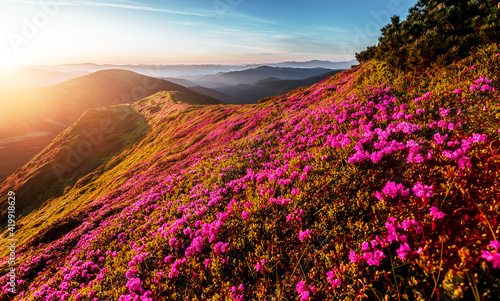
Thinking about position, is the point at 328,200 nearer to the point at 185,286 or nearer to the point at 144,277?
the point at 185,286

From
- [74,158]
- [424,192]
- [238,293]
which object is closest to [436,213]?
[424,192]

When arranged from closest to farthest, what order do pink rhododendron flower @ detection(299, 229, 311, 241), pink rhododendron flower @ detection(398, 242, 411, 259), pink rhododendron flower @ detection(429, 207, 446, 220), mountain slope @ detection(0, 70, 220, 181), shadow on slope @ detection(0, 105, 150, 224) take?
pink rhododendron flower @ detection(398, 242, 411, 259) → pink rhododendron flower @ detection(429, 207, 446, 220) → pink rhododendron flower @ detection(299, 229, 311, 241) → shadow on slope @ detection(0, 105, 150, 224) → mountain slope @ detection(0, 70, 220, 181)

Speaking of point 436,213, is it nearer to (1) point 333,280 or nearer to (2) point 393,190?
(2) point 393,190

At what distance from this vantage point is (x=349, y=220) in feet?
15.6

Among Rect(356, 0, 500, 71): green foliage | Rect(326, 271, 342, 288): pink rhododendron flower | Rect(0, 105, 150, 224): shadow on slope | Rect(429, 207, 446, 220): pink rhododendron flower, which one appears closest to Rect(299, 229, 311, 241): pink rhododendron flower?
Rect(326, 271, 342, 288): pink rhododendron flower

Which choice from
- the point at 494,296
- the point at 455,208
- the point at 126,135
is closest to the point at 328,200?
the point at 455,208

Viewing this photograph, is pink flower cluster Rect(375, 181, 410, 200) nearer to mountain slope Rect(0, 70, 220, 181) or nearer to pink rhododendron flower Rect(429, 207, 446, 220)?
pink rhododendron flower Rect(429, 207, 446, 220)

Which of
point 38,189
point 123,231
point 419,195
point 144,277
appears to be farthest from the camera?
point 38,189

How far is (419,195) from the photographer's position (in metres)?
4.18

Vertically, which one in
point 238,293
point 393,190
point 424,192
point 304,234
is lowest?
point 238,293

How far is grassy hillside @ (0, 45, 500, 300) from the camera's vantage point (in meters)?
3.46

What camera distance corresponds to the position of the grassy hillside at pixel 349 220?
11.3ft

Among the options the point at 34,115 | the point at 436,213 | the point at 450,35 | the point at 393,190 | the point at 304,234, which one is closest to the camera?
the point at 436,213

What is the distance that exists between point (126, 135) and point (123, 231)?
208 feet
